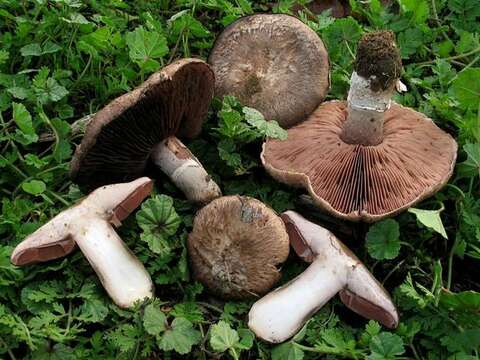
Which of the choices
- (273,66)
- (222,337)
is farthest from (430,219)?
(273,66)

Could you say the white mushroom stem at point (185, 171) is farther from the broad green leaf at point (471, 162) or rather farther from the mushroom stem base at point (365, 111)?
the broad green leaf at point (471, 162)

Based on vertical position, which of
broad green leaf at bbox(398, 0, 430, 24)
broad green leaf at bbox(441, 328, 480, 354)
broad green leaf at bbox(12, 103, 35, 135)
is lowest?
broad green leaf at bbox(441, 328, 480, 354)

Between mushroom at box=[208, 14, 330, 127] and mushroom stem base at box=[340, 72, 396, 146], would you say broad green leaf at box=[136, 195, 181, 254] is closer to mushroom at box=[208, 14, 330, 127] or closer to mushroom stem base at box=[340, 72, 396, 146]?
mushroom at box=[208, 14, 330, 127]

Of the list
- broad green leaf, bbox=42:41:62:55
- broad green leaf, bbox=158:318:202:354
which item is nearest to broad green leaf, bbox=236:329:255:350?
broad green leaf, bbox=158:318:202:354

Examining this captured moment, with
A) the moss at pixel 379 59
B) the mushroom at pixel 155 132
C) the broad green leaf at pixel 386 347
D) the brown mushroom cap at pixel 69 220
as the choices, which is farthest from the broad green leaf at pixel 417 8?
the broad green leaf at pixel 386 347

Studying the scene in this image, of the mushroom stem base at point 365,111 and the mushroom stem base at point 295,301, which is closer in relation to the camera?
the mushroom stem base at point 295,301

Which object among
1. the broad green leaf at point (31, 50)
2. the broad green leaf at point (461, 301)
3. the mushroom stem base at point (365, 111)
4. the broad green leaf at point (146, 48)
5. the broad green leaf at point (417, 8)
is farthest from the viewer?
the broad green leaf at point (417, 8)

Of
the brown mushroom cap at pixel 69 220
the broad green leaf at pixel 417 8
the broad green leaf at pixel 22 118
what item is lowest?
the brown mushroom cap at pixel 69 220
